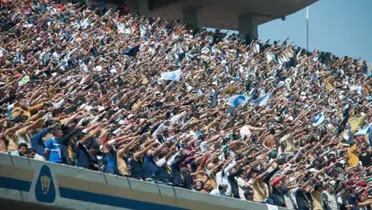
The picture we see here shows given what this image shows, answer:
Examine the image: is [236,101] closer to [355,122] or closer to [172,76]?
[172,76]

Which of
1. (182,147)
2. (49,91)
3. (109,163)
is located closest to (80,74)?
(49,91)

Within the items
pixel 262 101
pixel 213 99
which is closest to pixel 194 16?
pixel 262 101

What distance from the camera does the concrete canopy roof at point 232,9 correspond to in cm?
4438

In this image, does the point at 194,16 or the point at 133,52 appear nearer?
the point at 133,52

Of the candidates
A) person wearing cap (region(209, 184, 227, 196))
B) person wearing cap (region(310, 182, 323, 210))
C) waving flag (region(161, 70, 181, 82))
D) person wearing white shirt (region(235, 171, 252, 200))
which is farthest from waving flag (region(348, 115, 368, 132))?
person wearing cap (region(209, 184, 227, 196))

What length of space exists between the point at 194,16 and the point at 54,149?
28.0 m

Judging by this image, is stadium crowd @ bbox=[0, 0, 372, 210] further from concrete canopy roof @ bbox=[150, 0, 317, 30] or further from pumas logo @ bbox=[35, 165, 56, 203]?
concrete canopy roof @ bbox=[150, 0, 317, 30]

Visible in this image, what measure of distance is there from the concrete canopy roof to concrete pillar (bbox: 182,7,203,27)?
18cm

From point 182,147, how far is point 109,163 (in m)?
2.87

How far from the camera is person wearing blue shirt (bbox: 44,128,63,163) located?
55.8 feet

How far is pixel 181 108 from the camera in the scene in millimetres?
24047

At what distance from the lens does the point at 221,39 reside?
123 feet

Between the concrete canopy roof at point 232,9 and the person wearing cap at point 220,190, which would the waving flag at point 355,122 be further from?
the concrete canopy roof at point 232,9

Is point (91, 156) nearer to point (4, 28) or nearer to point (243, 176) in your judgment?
point (243, 176)
